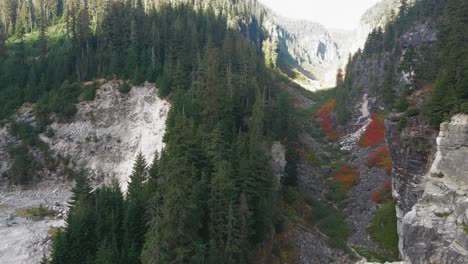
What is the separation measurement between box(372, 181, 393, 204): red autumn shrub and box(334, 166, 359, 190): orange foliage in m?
5.82

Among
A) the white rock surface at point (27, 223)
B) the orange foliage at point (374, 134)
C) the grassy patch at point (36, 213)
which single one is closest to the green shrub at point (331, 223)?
the orange foliage at point (374, 134)

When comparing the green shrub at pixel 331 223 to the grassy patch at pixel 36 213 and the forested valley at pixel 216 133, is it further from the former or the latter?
the grassy patch at pixel 36 213

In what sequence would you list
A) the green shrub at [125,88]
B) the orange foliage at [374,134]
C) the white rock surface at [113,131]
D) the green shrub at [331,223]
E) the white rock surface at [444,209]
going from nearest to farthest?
the white rock surface at [444,209] < the green shrub at [331,223] < the white rock surface at [113,131] < the green shrub at [125,88] < the orange foliage at [374,134]

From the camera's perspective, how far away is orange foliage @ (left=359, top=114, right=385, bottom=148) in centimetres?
7581

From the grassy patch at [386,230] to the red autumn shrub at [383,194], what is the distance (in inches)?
76.6

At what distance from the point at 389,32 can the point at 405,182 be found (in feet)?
261

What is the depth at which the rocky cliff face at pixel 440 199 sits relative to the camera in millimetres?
30078

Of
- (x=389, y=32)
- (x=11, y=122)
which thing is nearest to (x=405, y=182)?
(x=11, y=122)

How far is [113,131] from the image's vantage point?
62500 mm

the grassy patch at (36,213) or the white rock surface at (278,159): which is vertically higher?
the white rock surface at (278,159)

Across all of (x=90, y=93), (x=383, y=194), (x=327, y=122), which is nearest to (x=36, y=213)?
(x=90, y=93)

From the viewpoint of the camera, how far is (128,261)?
33500 millimetres

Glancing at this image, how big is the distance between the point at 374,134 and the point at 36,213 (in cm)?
6805

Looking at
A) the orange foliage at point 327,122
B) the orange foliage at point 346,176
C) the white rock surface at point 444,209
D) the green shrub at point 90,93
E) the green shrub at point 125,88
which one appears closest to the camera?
the white rock surface at point 444,209
